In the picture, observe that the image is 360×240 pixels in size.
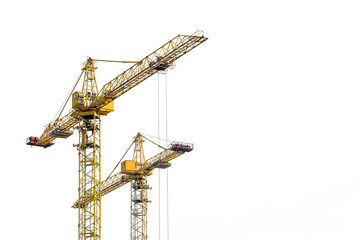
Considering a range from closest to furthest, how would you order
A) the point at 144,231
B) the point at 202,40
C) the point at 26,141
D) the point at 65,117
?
1. the point at 202,40
2. the point at 65,117
3. the point at 26,141
4. the point at 144,231

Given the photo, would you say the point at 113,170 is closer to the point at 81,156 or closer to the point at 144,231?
the point at 144,231

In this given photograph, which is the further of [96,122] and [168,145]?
[168,145]

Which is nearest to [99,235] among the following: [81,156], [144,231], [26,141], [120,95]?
[81,156]

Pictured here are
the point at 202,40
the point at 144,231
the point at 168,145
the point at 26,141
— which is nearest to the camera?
the point at 202,40

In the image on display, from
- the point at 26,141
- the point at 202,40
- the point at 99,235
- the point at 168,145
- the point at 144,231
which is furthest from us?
the point at 144,231

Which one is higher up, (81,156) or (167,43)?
(167,43)

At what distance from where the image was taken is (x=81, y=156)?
3004 inches

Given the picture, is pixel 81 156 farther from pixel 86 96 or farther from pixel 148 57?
pixel 148 57

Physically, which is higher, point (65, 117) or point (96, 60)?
point (96, 60)

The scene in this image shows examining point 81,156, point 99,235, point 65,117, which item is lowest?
point 99,235

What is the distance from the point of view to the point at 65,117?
8069 cm

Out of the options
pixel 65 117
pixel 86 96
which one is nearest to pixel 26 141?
pixel 65 117

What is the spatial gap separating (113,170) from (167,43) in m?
39.9

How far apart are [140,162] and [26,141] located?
910 inches
